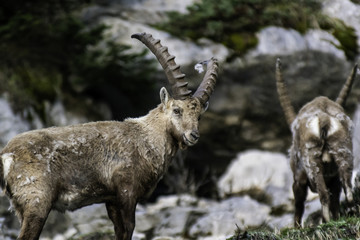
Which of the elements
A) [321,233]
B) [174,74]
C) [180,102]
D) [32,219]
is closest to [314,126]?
A: [321,233]

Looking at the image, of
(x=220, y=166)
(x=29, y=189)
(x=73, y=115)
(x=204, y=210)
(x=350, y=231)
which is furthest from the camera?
(x=220, y=166)

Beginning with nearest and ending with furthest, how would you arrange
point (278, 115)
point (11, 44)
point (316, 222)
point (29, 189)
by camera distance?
point (29, 189)
point (316, 222)
point (11, 44)
point (278, 115)

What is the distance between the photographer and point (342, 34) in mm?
18328

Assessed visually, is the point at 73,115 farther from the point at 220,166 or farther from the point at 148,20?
the point at 220,166

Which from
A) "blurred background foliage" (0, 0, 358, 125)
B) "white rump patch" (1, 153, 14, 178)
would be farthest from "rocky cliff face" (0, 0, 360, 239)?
"white rump patch" (1, 153, 14, 178)

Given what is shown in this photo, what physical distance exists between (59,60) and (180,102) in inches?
376

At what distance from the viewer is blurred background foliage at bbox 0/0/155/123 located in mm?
16522

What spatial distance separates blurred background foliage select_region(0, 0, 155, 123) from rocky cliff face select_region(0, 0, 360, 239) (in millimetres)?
736

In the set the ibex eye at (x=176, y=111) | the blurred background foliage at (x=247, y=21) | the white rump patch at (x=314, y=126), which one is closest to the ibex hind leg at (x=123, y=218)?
the ibex eye at (x=176, y=111)

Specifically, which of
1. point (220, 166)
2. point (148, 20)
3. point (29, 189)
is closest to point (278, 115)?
point (220, 166)

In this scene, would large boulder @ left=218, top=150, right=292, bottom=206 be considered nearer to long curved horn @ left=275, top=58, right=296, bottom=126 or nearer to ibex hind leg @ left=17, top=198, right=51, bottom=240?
long curved horn @ left=275, top=58, right=296, bottom=126

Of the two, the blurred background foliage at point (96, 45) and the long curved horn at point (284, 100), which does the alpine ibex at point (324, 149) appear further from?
the blurred background foliage at point (96, 45)

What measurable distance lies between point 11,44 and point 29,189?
10286 millimetres

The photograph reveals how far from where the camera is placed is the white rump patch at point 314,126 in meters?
9.88
